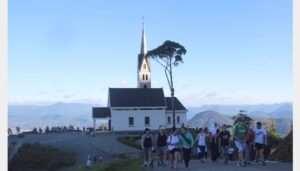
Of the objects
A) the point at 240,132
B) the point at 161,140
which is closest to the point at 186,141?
the point at 161,140

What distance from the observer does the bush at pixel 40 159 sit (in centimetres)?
2673

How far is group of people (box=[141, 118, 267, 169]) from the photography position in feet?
48.2

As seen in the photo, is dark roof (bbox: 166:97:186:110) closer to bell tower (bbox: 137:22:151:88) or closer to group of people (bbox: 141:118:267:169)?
bell tower (bbox: 137:22:151:88)

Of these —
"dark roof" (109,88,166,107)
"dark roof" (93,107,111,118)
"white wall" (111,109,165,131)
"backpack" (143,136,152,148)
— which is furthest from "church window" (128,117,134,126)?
"backpack" (143,136,152,148)

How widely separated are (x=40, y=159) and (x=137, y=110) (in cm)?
2725

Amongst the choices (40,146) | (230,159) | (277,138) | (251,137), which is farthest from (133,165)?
(40,146)

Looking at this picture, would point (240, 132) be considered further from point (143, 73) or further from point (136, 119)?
point (143, 73)

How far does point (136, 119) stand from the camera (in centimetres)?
5475

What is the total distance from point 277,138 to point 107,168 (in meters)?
14.8

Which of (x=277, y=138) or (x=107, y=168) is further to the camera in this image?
(x=277, y=138)

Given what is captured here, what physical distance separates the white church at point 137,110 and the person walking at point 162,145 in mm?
37231

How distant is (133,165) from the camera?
50.1 feet
